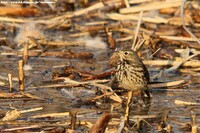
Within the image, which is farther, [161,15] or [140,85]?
[161,15]

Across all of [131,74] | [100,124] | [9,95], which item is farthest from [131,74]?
[100,124]

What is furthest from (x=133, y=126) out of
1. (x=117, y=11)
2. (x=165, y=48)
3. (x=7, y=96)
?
(x=117, y=11)

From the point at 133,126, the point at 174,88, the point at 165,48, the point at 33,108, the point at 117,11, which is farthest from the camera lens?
the point at 117,11

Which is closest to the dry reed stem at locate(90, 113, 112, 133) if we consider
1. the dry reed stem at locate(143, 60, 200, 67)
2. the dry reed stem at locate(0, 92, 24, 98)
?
the dry reed stem at locate(0, 92, 24, 98)

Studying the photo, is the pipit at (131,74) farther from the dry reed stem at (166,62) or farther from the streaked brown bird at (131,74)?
the dry reed stem at (166,62)

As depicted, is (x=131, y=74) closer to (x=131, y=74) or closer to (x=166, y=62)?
(x=131, y=74)

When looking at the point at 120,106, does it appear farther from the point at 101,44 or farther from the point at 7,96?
the point at 101,44

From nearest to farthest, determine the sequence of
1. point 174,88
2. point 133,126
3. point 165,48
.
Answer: point 133,126 → point 174,88 → point 165,48


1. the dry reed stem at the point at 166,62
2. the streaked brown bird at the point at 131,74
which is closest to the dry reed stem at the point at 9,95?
the streaked brown bird at the point at 131,74
